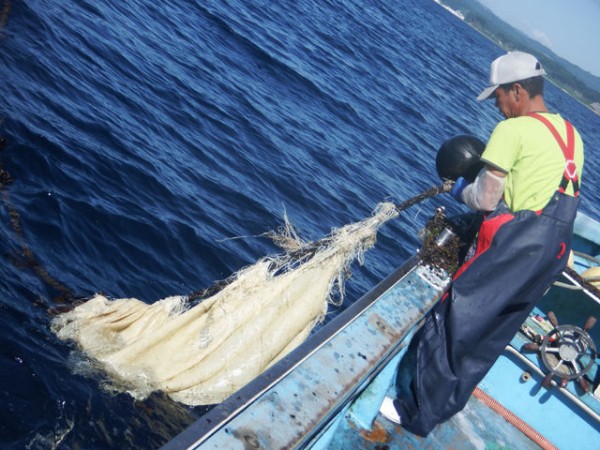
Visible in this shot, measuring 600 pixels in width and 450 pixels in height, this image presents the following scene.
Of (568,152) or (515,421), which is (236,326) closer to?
(568,152)

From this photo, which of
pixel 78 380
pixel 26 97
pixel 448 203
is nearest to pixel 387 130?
pixel 448 203

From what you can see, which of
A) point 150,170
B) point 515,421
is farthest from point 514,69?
point 150,170

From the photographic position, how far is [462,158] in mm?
4766

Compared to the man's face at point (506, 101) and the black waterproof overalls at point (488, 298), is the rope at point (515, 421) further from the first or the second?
the man's face at point (506, 101)

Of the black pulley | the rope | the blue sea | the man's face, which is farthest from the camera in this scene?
the blue sea

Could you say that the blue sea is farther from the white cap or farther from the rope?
the white cap

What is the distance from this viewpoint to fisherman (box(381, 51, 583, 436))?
3.76 metres

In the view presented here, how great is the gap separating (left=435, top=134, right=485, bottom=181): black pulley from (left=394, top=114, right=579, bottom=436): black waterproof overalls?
0.88 m


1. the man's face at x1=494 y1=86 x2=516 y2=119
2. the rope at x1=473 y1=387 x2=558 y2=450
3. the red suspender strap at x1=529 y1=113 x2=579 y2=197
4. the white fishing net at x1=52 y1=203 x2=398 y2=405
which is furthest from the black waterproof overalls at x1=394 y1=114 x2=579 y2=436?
the rope at x1=473 y1=387 x2=558 y2=450

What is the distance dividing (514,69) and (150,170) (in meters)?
7.33

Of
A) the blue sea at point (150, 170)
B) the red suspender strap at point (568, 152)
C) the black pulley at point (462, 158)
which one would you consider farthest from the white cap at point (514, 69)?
the blue sea at point (150, 170)

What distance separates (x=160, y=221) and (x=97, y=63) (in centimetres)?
590

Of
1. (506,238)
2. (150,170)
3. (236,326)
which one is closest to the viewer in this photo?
(506,238)

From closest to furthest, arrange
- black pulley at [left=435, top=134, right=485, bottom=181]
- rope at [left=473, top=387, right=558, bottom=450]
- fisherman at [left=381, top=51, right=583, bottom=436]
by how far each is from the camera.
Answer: fisherman at [left=381, top=51, right=583, bottom=436] < black pulley at [left=435, top=134, right=485, bottom=181] < rope at [left=473, top=387, right=558, bottom=450]
